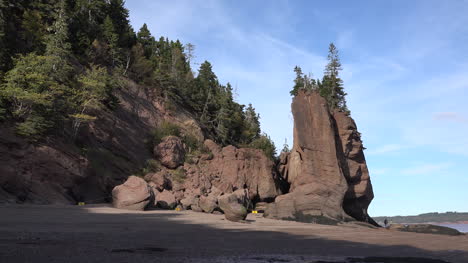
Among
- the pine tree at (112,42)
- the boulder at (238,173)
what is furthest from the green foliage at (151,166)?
the pine tree at (112,42)

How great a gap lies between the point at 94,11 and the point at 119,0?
25.1 feet

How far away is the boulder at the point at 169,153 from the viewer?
36.3 metres

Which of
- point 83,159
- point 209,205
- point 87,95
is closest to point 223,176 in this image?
point 209,205

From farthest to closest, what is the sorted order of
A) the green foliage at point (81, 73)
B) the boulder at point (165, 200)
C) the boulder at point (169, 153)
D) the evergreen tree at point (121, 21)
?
the evergreen tree at point (121, 21), the boulder at point (169, 153), the boulder at point (165, 200), the green foliage at point (81, 73)

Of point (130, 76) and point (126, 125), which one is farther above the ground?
point (130, 76)

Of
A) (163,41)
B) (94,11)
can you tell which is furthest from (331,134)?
(163,41)

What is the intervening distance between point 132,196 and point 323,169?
696 inches

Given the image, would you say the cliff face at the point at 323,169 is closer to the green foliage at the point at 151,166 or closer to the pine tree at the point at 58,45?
the green foliage at the point at 151,166

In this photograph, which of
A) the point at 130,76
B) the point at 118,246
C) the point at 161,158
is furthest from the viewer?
the point at 130,76

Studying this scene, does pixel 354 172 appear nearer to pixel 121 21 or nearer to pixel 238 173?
pixel 238 173

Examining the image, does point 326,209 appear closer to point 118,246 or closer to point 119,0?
point 118,246

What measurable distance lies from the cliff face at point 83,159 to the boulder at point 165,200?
3683 mm

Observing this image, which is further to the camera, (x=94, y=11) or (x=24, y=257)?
(x=94, y=11)

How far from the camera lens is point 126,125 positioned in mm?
38000
